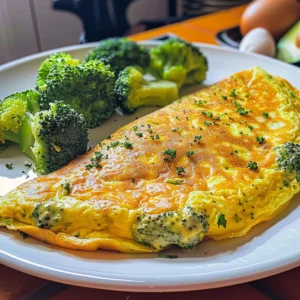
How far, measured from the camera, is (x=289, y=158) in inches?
52.1

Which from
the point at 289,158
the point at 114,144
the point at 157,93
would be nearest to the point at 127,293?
the point at 114,144

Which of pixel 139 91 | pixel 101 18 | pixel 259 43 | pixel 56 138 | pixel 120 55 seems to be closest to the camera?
pixel 56 138

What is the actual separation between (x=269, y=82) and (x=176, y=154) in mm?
640

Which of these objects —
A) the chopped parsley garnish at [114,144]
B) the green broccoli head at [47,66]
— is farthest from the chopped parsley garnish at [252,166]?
the green broccoli head at [47,66]

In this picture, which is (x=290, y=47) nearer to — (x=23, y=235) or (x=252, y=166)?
(x=252, y=166)

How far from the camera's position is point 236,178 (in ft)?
4.12

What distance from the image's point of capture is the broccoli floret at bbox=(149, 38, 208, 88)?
2041mm

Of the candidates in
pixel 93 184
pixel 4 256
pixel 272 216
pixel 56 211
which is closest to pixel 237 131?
pixel 272 216

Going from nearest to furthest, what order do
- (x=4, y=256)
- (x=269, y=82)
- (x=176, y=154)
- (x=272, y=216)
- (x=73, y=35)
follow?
1. (x=4, y=256)
2. (x=272, y=216)
3. (x=176, y=154)
4. (x=269, y=82)
5. (x=73, y=35)

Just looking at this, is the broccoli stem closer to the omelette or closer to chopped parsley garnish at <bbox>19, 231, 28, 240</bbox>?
the omelette

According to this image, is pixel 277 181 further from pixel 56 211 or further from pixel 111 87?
pixel 111 87

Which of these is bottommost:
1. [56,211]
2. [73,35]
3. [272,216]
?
[73,35]

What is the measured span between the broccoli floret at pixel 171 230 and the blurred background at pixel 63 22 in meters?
2.39

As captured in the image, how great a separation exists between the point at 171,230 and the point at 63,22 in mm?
3674
